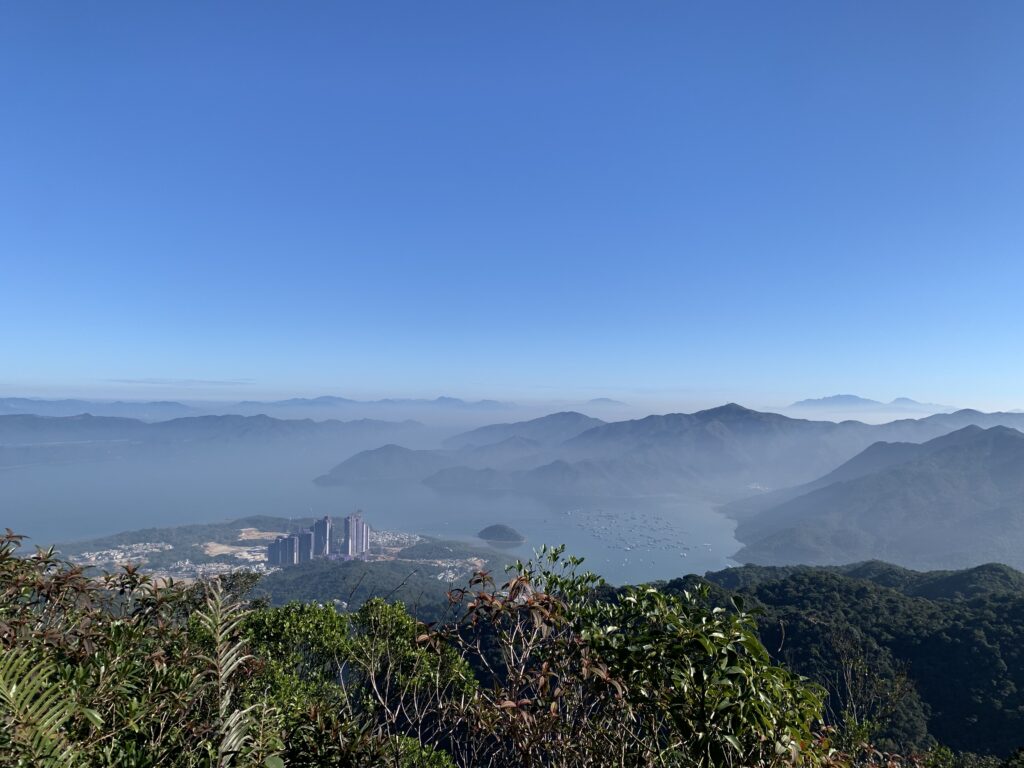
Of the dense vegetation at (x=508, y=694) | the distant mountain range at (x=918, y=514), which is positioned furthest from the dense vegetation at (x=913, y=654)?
the distant mountain range at (x=918, y=514)

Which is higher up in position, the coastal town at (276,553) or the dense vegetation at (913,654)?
the dense vegetation at (913,654)

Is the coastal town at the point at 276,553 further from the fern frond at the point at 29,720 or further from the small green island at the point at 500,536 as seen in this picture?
the fern frond at the point at 29,720

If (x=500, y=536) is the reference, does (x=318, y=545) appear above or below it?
above

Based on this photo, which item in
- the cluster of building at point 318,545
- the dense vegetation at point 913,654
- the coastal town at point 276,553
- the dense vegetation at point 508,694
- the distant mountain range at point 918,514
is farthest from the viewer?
the distant mountain range at point 918,514

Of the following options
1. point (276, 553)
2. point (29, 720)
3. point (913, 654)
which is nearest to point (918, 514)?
point (913, 654)

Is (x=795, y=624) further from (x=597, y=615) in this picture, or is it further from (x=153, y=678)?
(x=153, y=678)

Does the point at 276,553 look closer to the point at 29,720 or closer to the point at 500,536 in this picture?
the point at 500,536

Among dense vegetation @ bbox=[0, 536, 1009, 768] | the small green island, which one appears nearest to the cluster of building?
the small green island
